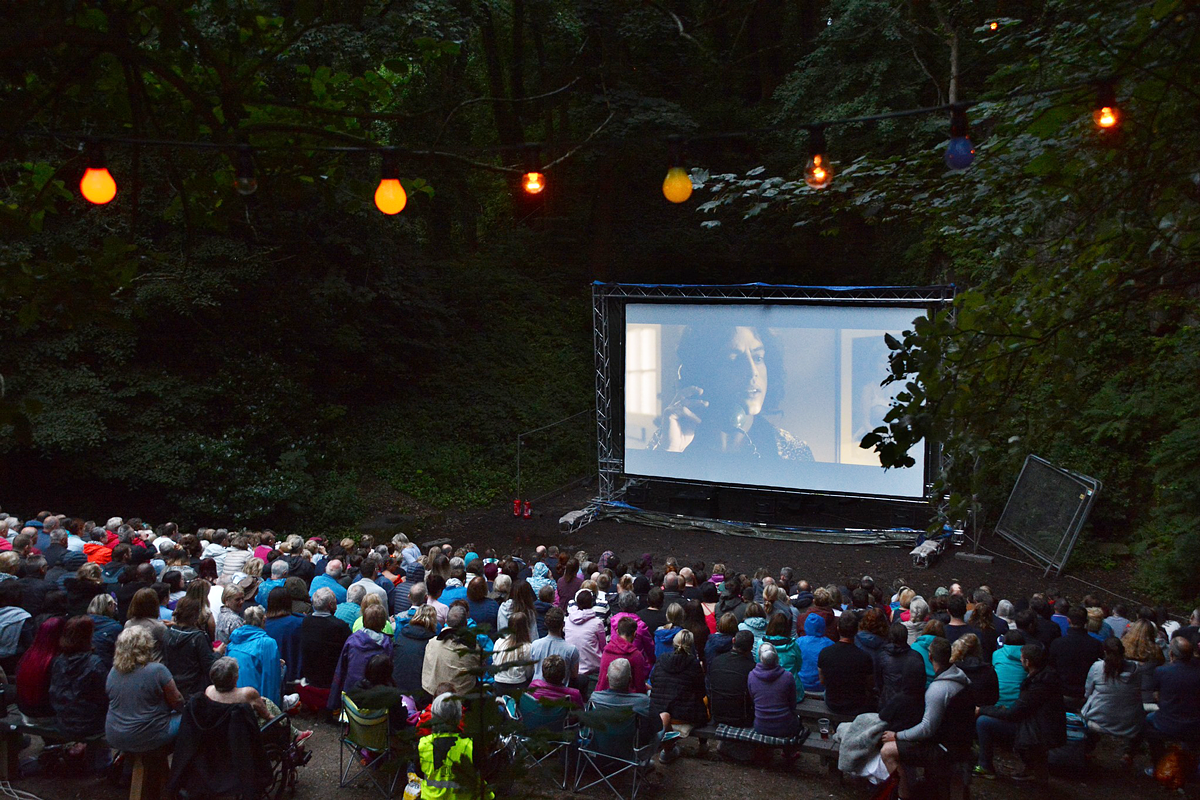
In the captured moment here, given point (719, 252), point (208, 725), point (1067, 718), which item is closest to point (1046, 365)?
point (1067, 718)

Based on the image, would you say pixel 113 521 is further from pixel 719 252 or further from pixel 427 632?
pixel 719 252

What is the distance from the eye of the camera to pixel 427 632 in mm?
5375

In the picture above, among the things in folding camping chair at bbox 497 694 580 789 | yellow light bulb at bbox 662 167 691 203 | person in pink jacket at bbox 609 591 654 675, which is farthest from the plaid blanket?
yellow light bulb at bbox 662 167 691 203

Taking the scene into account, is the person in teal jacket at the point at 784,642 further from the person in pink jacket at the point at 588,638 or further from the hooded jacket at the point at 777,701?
the person in pink jacket at the point at 588,638

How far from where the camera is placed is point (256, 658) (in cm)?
511

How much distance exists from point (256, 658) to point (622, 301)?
395 inches

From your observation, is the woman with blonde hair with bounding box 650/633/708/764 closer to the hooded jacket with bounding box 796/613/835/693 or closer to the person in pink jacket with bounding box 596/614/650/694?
the person in pink jacket with bounding box 596/614/650/694

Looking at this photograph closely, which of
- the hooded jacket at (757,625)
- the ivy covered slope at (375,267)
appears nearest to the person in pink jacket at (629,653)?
the hooded jacket at (757,625)

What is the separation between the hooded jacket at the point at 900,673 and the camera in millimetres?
4855

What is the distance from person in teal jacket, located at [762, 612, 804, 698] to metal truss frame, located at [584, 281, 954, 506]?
718cm

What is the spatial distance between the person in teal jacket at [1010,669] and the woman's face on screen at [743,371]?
26.1ft

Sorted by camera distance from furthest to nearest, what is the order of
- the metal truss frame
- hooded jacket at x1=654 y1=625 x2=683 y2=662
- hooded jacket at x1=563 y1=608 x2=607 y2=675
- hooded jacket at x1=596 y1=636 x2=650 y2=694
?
the metal truss frame, hooded jacket at x1=563 y1=608 x2=607 y2=675, hooded jacket at x1=654 y1=625 x2=683 y2=662, hooded jacket at x1=596 y1=636 x2=650 y2=694

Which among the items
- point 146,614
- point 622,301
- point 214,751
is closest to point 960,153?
point 214,751

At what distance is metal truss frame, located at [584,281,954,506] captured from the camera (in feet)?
40.5
